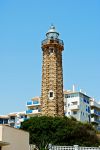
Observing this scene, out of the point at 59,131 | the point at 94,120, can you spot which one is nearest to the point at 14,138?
the point at 59,131

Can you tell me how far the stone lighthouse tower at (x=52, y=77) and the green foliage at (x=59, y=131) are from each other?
6106mm

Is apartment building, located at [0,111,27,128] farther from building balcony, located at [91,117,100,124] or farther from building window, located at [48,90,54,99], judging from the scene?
building window, located at [48,90,54,99]

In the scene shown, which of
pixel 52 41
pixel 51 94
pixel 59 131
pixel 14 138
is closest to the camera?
pixel 14 138

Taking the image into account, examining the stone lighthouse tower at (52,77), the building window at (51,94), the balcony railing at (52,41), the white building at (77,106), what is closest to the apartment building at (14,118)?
the white building at (77,106)

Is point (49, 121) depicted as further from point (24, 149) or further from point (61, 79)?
point (24, 149)

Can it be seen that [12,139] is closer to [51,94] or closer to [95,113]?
[51,94]

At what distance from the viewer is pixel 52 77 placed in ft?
187

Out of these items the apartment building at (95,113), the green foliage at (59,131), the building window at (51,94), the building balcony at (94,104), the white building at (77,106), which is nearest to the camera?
the green foliage at (59,131)

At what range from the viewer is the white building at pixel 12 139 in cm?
2256

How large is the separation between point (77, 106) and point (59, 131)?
30.2 m

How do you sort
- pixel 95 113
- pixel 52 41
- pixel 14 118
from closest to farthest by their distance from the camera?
pixel 52 41 < pixel 95 113 < pixel 14 118

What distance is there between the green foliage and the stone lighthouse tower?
Result: 20.0ft

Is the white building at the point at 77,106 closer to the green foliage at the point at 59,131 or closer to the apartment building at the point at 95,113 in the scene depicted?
the apartment building at the point at 95,113

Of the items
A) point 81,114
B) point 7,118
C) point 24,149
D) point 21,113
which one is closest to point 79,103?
point 81,114
